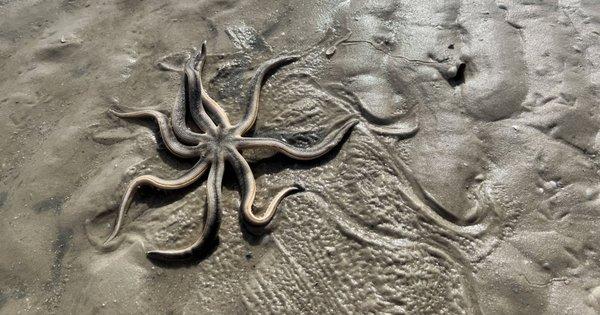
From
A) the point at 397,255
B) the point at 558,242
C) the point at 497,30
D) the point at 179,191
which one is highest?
the point at 497,30

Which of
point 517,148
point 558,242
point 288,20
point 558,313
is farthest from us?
point 288,20

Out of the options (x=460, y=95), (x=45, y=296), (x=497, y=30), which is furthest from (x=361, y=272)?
(x=497, y=30)

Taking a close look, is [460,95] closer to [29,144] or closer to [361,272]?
[361,272]

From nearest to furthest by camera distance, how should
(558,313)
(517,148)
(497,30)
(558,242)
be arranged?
(558,313) → (558,242) → (517,148) → (497,30)

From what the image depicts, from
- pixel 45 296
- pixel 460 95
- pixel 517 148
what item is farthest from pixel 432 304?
pixel 45 296

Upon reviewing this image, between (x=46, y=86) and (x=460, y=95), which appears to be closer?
(x=460, y=95)

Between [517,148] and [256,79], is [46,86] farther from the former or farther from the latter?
[517,148]

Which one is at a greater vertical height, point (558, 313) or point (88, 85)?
point (558, 313)
